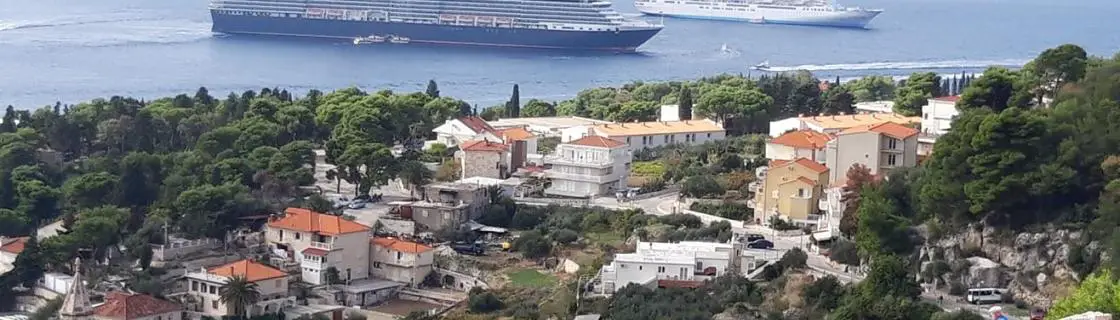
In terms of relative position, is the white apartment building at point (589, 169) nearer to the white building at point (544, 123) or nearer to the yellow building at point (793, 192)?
the yellow building at point (793, 192)

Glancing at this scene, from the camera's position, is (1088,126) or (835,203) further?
(835,203)

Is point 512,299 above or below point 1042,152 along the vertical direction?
below

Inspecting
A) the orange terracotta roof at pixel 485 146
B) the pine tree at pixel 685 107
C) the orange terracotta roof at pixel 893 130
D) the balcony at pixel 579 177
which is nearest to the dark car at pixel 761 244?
the orange terracotta roof at pixel 893 130

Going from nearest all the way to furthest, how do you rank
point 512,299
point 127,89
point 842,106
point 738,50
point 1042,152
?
1. point 1042,152
2. point 512,299
3. point 842,106
4. point 127,89
5. point 738,50

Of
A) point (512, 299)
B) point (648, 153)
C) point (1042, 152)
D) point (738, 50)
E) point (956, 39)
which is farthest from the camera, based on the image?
point (956, 39)

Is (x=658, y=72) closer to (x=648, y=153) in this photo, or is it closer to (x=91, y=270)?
(x=648, y=153)

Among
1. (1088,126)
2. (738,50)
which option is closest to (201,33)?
(738,50)

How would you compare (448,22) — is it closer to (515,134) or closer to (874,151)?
(515,134)
